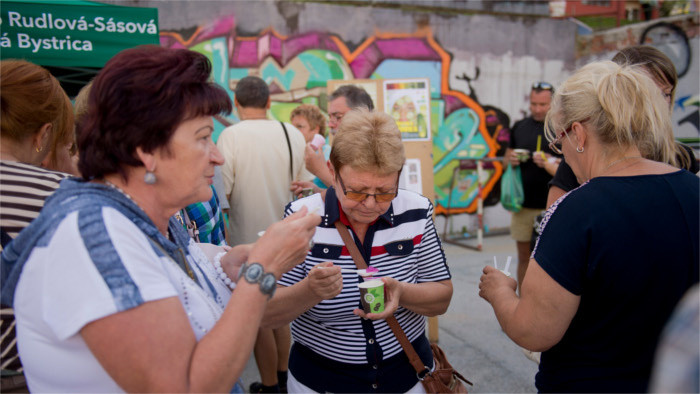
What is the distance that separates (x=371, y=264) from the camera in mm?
1938

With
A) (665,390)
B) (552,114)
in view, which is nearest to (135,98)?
(665,390)

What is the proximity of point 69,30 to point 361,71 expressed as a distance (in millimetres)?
4606

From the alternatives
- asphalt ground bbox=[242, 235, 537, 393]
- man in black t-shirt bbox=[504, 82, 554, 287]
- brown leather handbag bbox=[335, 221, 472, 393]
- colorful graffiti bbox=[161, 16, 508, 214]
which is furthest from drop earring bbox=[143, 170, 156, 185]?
colorful graffiti bbox=[161, 16, 508, 214]

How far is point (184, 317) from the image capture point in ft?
3.67

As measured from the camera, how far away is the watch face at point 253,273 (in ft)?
4.00

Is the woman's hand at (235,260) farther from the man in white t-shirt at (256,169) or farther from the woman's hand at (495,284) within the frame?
the man in white t-shirt at (256,169)

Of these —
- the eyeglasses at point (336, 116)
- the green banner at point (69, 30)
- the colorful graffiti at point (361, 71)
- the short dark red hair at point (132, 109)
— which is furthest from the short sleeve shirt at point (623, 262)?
the colorful graffiti at point (361, 71)

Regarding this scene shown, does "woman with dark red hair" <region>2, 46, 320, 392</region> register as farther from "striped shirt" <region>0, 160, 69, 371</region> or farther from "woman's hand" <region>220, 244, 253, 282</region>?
"striped shirt" <region>0, 160, 69, 371</region>

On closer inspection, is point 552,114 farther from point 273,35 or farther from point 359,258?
point 273,35

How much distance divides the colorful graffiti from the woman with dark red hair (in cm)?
551

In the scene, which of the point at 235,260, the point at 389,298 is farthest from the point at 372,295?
the point at 235,260

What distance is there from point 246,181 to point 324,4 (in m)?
4.52

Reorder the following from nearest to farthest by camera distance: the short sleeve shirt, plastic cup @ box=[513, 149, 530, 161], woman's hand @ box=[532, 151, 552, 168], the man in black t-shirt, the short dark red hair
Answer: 1. the short dark red hair
2. the short sleeve shirt
3. woman's hand @ box=[532, 151, 552, 168]
4. the man in black t-shirt
5. plastic cup @ box=[513, 149, 530, 161]

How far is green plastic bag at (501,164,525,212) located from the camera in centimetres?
475
